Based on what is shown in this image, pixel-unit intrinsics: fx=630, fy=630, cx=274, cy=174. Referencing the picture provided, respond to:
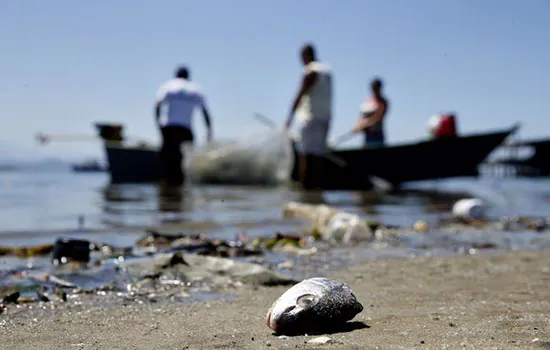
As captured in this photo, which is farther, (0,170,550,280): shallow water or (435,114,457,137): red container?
(435,114,457,137): red container

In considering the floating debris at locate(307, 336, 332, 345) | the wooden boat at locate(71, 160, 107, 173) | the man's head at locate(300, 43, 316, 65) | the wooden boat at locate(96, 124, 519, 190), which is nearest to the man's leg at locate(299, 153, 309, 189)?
the wooden boat at locate(96, 124, 519, 190)

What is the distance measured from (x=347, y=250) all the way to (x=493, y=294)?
1835 millimetres

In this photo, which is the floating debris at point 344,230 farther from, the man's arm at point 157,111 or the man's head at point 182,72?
the man's arm at point 157,111

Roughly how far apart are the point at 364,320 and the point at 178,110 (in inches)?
390

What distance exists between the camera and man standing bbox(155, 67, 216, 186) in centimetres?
1183

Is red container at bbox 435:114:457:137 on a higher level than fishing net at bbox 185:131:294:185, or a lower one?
higher

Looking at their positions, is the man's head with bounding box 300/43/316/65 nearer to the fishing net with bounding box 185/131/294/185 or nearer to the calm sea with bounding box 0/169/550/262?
the calm sea with bounding box 0/169/550/262

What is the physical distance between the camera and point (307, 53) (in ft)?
32.7

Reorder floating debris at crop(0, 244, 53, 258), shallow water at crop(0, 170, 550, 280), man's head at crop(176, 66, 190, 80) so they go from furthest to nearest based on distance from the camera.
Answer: man's head at crop(176, 66, 190, 80), shallow water at crop(0, 170, 550, 280), floating debris at crop(0, 244, 53, 258)

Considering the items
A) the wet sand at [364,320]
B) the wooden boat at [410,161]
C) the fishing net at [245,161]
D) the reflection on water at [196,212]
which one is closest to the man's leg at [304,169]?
the reflection on water at [196,212]

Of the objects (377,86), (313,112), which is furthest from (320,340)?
(377,86)

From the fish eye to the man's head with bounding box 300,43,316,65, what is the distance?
8030mm

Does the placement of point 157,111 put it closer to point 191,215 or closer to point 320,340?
point 191,215

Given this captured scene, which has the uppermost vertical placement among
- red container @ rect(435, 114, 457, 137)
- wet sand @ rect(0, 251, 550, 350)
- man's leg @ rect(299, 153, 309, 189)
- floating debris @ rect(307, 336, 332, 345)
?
red container @ rect(435, 114, 457, 137)
